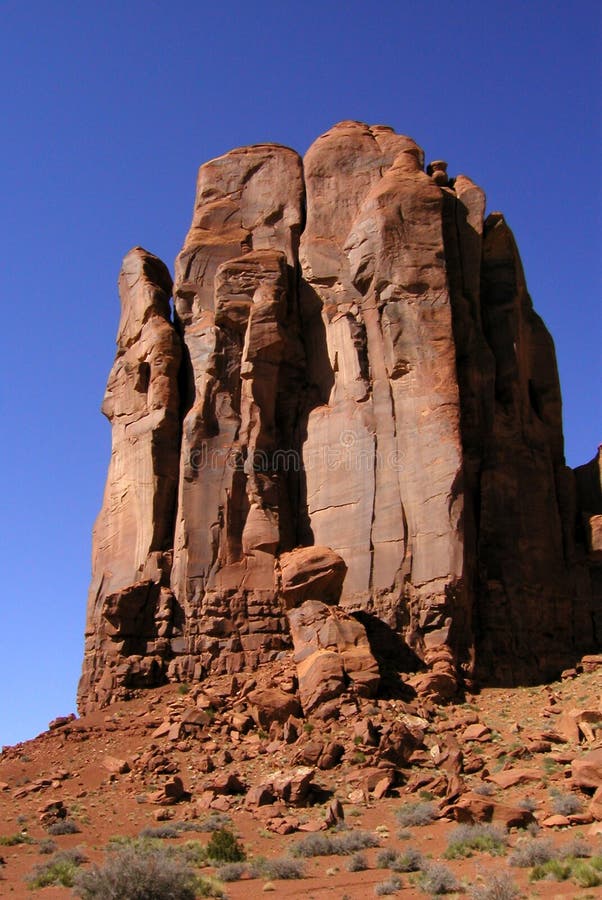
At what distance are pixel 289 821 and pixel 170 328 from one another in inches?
863

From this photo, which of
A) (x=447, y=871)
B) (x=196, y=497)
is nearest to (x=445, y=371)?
(x=196, y=497)

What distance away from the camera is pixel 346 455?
39.7 meters

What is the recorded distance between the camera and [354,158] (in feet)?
144

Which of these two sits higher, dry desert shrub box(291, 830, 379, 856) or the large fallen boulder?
the large fallen boulder

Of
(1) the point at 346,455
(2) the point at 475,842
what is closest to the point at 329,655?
(1) the point at 346,455

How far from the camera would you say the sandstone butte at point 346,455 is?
36875 mm

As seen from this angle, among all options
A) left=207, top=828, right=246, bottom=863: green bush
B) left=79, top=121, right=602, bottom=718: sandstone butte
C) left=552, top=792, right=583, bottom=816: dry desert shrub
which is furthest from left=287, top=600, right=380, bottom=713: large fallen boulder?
left=207, top=828, right=246, bottom=863: green bush

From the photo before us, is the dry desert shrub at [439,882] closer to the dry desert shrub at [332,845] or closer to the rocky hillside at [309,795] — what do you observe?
the rocky hillside at [309,795]

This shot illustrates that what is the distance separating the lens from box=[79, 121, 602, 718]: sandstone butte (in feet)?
121

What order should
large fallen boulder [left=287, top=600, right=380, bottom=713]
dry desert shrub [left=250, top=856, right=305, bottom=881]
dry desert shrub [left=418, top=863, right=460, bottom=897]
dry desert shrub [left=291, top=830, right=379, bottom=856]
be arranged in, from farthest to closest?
1. large fallen boulder [left=287, top=600, right=380, bottom=713]
2. dry desert shrub [left=291, top=830, right=379, bottom=856]
3. dry desert shrub [left=250, top=856, right=305, bottom=881]
4. dry desert shrub [left=418, top=863, right=460, bottom=897]

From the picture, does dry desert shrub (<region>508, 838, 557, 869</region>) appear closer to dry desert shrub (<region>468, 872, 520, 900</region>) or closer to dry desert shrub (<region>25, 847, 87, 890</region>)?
dry desert shrub (<region>468, 872, 520, 900</region>)

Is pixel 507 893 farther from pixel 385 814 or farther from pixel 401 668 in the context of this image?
pixel 401 668

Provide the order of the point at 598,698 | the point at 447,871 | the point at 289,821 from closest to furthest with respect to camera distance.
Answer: the point at 447,871 → the point at 289,821 → the point at 598,698

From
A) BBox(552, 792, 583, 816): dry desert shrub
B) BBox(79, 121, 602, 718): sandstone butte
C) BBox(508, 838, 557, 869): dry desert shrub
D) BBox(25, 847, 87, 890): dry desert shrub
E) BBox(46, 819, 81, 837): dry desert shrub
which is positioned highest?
BBox(79, 121, 602, 718): sandstone butte
